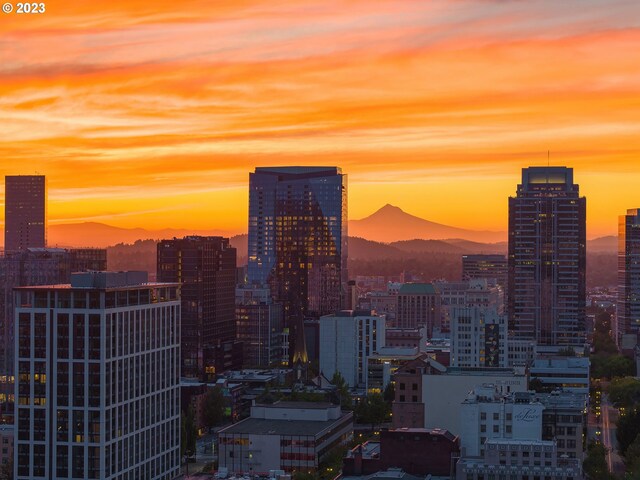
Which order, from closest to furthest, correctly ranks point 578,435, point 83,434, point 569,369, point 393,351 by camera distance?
point 83,434 → point 578,435 → point 569,369 → point 393,351

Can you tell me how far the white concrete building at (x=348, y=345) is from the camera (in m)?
168

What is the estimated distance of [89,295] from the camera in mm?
81938

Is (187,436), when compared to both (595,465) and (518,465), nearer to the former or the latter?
(595,465)

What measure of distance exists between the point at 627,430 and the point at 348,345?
64.0 meters

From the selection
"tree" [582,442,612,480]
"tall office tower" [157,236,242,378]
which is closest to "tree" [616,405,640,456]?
"tree" [582,442,612,480]

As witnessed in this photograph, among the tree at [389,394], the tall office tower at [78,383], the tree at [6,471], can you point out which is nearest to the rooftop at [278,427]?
the tree at [6,471]

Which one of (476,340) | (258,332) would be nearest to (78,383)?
→ (476,340)

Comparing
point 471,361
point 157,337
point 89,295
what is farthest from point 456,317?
point 89,295

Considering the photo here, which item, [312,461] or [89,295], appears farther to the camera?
[312,461]

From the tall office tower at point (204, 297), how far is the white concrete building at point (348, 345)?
12460 mm

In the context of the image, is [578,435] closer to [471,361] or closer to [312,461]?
[312,461]

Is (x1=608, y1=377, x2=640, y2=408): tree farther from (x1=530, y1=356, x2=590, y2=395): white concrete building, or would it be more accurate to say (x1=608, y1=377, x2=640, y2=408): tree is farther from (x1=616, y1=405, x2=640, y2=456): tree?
(x1=616, y1=405, x2=640, y2=456): tree

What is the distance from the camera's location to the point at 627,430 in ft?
354

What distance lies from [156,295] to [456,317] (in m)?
60.0
